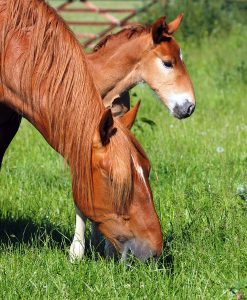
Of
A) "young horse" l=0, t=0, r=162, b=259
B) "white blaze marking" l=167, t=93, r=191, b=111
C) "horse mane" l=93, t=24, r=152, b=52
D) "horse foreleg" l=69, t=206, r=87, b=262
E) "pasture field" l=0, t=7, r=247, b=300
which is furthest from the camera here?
"white blaze marking" l=167, t=93, r=191, b=111

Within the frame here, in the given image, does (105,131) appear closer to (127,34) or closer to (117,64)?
(117,64)

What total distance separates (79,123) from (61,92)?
0.20 m

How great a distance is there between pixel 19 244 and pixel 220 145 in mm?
2976

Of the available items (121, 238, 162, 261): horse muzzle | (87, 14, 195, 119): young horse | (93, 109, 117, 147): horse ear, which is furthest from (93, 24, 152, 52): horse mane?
(121, 238, 162, 261): horse muzzle

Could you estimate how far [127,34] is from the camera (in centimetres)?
643

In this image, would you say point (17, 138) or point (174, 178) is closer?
point (174, 178)

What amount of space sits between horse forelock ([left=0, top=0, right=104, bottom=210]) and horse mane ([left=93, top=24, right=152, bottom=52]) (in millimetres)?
1609

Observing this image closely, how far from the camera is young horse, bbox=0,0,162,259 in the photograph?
4426mm

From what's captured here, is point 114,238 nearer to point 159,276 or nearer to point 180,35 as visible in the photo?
point 159,276

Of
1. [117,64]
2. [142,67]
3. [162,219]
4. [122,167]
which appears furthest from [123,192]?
[142,67]

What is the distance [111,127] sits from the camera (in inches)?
173

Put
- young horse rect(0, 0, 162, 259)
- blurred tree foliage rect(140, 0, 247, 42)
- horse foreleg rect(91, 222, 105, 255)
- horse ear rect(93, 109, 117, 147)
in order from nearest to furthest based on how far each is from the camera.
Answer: horse ear rect(93, 109, 117, 147)
young horse rect(0, 0, 162, 259)
horse foreleg rect(91, 222, 105, 255)
blurred tree foliage rect(140, 0, 247, 42)

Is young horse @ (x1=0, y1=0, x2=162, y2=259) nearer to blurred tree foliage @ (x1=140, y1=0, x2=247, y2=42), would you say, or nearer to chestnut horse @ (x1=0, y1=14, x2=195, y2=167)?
chestnut horse @ (x1=0, y1=14, x2=195, y2=167)

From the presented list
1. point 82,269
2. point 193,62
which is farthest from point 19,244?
point 193,62
